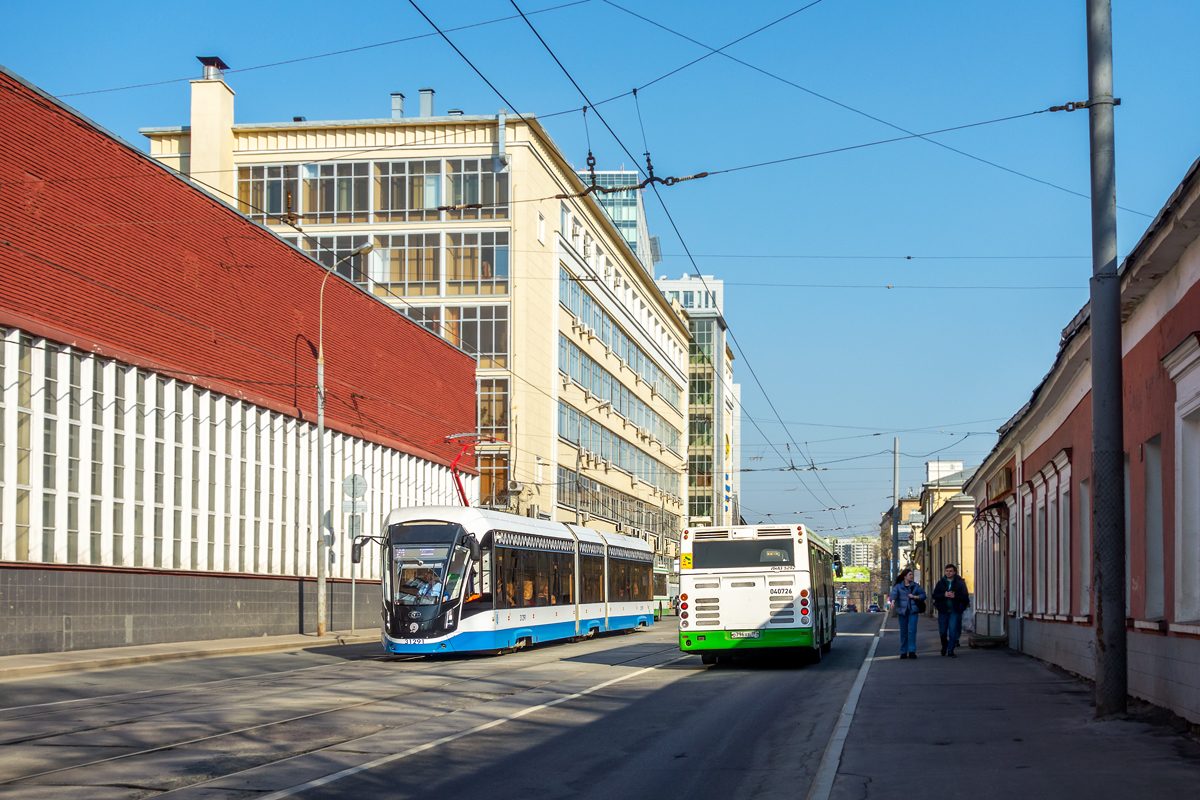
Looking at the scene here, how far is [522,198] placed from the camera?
5400 centimetres

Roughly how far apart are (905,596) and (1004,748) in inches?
514

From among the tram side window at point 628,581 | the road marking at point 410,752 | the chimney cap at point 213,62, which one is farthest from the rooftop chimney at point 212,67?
the road marking at point 410,752

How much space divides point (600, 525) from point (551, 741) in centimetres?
5601

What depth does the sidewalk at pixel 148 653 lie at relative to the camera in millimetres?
20312

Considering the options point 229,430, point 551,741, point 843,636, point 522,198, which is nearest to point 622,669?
point 551,741

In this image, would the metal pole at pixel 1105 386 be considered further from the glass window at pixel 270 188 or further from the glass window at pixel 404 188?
the glass window at pixel 270 188

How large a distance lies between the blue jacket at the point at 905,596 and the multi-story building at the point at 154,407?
14.1 metres

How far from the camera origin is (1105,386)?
12.1 meters

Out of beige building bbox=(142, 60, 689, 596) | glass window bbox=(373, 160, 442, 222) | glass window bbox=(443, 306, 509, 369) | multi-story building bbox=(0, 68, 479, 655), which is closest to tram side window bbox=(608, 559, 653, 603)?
multi-story building bbox=(0, 68, 479, 655)

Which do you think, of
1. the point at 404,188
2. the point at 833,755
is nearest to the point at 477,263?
the point at 404,188

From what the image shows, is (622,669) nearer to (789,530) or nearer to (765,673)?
(765,673)

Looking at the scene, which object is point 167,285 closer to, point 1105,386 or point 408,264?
point 1105,386

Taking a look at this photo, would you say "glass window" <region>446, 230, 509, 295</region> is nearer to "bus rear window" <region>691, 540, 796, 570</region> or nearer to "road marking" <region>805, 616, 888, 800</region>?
"bus rear window" <region>691, 540, 796, 570</region>

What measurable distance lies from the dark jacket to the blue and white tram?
28.0 feet
